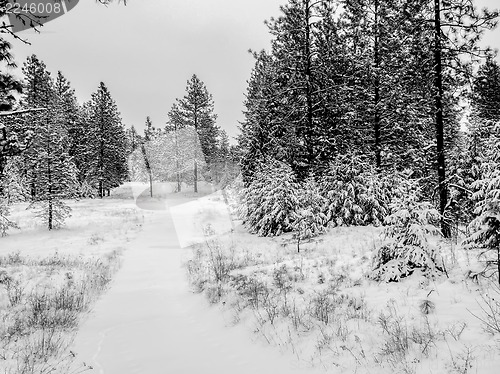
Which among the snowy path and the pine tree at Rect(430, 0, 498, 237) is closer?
the snowy path

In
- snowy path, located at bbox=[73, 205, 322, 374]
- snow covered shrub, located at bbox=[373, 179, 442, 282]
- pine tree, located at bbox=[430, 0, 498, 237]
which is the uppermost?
pine tree, located at bbox=[430, 0, 498, 237]

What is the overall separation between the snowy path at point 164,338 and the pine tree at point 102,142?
3389 cm

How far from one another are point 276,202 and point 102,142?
31.7 meters

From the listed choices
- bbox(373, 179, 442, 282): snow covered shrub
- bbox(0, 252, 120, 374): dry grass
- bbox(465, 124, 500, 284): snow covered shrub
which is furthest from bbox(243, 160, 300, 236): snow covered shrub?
bbox(465, 124, 500, 284): snow covered shrub

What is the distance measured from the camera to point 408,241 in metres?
5.72

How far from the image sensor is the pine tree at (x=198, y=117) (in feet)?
134

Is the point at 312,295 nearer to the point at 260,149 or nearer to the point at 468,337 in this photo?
the point at 468,337

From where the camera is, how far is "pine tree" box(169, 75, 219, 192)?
1604 inches

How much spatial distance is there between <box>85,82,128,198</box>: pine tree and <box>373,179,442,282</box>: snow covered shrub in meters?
39.1

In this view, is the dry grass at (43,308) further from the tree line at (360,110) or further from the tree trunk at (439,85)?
the tree trunk at (439,85)

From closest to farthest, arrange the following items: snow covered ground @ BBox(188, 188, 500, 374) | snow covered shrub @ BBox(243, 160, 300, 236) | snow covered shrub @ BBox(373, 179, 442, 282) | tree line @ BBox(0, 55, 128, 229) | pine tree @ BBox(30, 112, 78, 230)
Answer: snow covered ground @ BBox(188, 188, 500, 374) → snow covered shrub @ BBox(373, 179, 442, 282) → snow covered shrub @ BBox(243, 160, 300, 236) → pine tree @ BBox(30, 112, 78, 230) → tree line @ BBox(0, 55, 128, 229)

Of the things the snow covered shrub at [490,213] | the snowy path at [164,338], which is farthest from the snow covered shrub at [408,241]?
the snowy path at [164,338]

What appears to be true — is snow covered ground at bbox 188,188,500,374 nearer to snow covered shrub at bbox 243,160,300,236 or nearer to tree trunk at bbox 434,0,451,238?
tree trunk at bbox 434,0,451,238

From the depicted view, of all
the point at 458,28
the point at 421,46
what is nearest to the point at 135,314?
the point at 421,46
